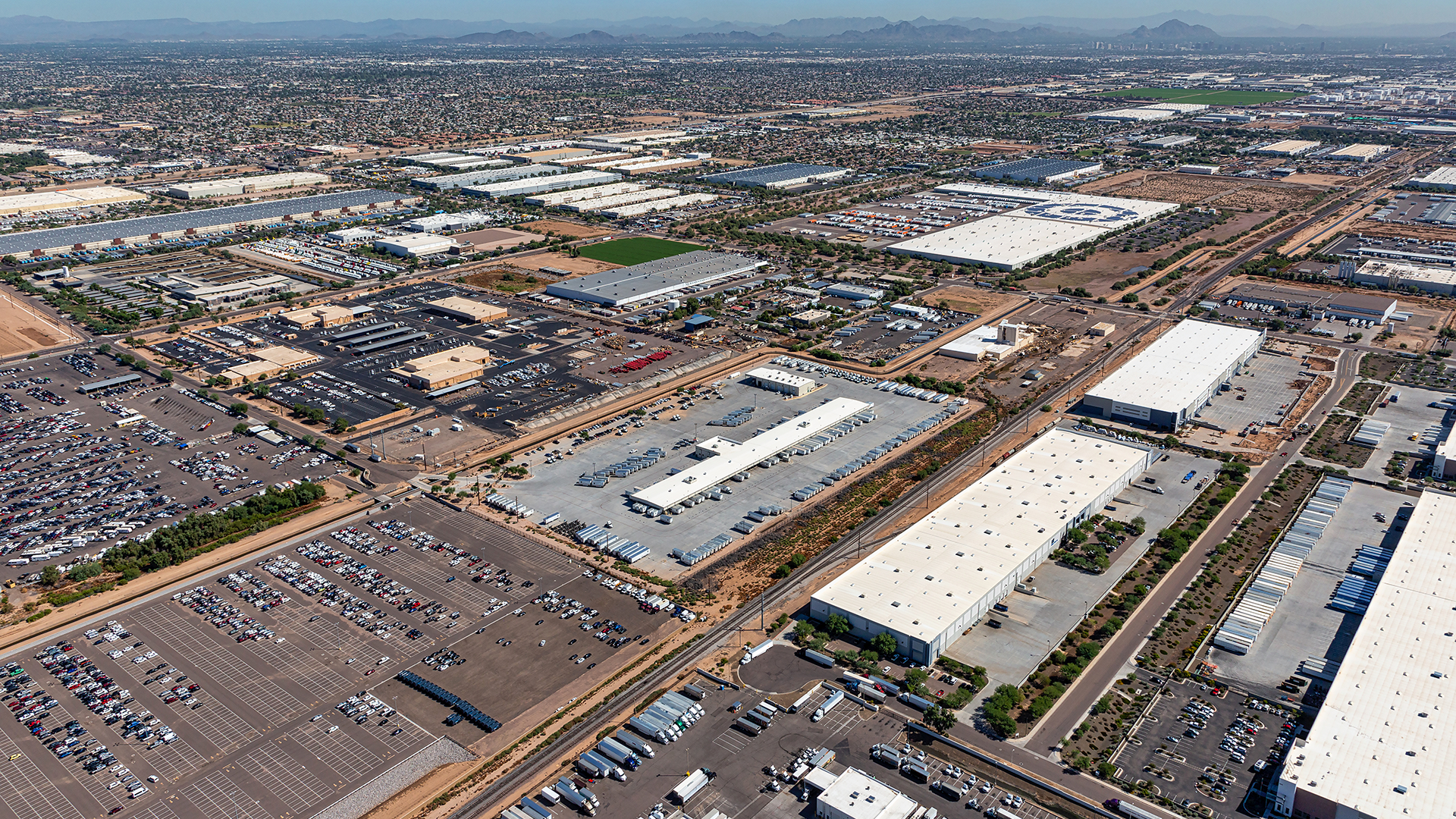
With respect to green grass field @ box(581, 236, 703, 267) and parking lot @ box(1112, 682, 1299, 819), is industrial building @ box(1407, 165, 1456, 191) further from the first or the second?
parking lot @ box(1112, 682, 1299, 819)

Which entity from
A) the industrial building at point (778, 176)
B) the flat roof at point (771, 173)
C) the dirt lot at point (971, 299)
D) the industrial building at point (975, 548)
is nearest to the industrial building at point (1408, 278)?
the dirt lot at point (971, 299)

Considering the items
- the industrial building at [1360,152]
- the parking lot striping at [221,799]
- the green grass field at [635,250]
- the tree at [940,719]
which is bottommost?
the parking lot striping at [221,799]

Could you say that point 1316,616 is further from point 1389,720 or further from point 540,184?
point 540,184

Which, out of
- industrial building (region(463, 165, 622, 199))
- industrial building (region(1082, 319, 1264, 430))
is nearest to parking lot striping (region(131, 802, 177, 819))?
industrial building (region(1082, 319, 1264, 430))

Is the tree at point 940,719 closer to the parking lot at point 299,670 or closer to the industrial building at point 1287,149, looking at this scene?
the parking lot at point 299,670

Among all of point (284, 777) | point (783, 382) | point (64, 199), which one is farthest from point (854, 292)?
point (64, 199)

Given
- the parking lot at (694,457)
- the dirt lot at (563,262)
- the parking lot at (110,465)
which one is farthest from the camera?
the dirt lot at (563,262)

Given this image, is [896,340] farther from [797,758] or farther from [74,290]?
[74,290]
